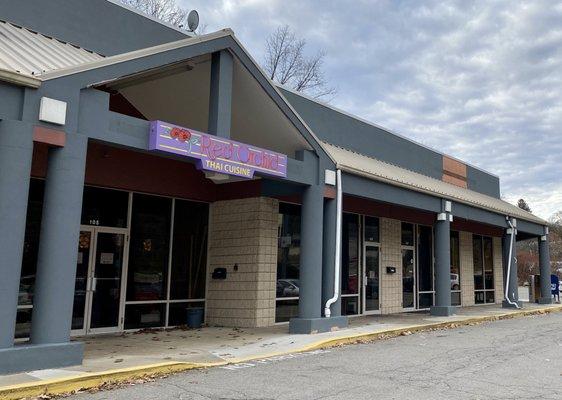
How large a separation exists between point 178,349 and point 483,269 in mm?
17124

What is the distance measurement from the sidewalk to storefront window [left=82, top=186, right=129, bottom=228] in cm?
238

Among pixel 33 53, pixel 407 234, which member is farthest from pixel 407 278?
pixel 33 53

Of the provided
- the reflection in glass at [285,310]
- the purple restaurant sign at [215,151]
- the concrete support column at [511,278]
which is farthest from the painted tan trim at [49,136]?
the concrete support column at [511,278]

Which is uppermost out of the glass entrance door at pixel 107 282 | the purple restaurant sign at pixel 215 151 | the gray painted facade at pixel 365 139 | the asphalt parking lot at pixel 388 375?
the gray painted facade at pixel 365 139

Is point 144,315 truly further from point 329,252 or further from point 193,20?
point 193,20

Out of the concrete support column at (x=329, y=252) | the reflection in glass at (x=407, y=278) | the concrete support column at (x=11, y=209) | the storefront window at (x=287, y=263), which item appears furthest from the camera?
the reflection in glass at (x=407, y=278)

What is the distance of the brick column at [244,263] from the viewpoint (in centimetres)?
1305

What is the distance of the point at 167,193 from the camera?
12.6 meters

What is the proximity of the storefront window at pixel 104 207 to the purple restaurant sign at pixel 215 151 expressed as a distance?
11.2 feet

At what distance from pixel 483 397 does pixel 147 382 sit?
165 inches

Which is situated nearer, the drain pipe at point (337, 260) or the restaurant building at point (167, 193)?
the restaurant building at point (167, 193)

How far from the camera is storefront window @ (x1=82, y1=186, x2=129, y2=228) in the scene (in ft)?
37.2

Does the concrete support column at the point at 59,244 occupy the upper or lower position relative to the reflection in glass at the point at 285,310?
upper

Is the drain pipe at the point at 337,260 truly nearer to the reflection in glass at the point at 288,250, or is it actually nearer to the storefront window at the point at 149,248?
the reflection in glass at the point at 288,250
